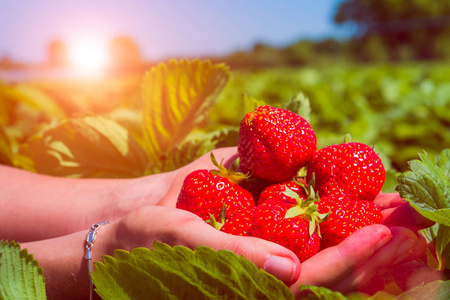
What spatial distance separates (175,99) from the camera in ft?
5.98

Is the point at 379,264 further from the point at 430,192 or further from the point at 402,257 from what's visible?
the point at 430,192

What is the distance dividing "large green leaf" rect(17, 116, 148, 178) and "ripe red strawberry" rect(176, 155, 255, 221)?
65 centimetres

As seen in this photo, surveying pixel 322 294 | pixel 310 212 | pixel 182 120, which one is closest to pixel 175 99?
pixel 182 120

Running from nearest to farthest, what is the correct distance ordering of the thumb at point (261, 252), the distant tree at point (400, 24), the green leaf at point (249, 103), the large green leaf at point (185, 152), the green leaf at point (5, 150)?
the thumb at point (261, 252)
the green leaf at point (249, 103)
the large green leaf at point (185, 152)
the green leaf at point (5, 150)
the distant tree at point (400, 24)

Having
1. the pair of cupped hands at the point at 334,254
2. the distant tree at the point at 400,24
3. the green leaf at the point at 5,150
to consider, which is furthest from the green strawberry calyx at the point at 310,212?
the distant tree at the point at 400,24

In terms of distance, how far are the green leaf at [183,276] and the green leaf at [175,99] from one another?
927 mm

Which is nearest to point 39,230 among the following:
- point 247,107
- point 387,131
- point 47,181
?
point 47,181

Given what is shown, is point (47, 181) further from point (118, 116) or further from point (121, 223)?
point (121, 223)

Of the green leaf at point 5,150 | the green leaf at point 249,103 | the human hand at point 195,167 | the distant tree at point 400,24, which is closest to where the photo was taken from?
the human hand at point 195,167

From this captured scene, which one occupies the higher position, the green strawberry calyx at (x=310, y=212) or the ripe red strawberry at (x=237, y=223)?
the green strawberry calyx at (x=310, y=212)

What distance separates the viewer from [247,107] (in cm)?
160

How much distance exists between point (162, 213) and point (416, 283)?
54cm

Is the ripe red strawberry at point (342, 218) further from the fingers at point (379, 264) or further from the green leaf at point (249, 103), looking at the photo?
the green leaf at point (249, 103)

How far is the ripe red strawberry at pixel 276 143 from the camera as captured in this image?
4.17 feet
